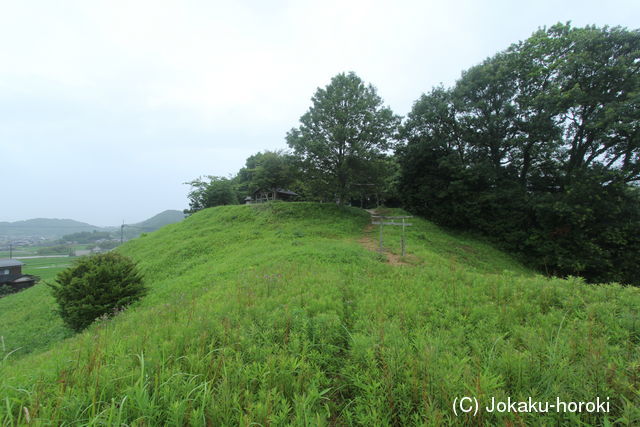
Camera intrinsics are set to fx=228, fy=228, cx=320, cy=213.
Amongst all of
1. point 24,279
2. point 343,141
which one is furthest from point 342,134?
point 24,279

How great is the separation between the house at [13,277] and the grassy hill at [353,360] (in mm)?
50158

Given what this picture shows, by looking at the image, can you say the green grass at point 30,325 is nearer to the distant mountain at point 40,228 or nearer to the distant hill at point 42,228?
the distant hill at point 42,228

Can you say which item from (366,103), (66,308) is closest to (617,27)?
(366,103)

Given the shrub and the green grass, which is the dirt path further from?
the green grass

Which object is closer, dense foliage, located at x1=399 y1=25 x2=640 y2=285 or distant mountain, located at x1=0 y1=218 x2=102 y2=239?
dense foliage, located at x1=399 y1=25 x2=640 y2=285

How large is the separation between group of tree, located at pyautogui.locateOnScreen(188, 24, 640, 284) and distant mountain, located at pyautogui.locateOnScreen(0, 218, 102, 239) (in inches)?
3760

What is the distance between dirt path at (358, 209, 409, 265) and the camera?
8902 millimetres

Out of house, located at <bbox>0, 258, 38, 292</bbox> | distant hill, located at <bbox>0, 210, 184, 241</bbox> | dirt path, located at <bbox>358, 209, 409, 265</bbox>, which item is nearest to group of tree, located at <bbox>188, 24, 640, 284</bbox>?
dirt path, located at <bbox>358, 209, 409, 265</bbox>

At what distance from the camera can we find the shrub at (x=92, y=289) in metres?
6.46

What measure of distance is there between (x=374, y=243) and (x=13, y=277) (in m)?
55.4

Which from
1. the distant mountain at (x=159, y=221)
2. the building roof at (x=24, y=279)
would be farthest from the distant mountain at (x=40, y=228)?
the building roof at (x=24, y=279)

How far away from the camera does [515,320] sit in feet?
10.1

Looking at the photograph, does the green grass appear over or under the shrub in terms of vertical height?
under

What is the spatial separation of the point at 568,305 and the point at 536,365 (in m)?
2.41
